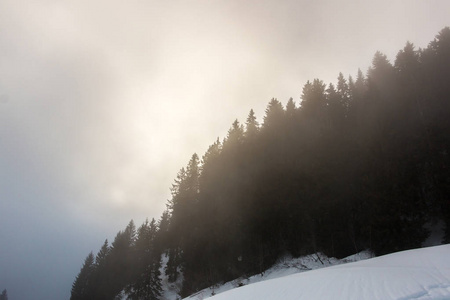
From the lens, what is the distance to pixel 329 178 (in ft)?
101

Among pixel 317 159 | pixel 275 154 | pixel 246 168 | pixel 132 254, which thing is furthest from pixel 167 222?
pixel 317 159

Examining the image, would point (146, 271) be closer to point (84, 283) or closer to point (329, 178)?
point (329, 178)

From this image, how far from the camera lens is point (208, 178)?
146 ft

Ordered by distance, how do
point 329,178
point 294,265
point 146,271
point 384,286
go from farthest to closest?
point 146,271, point 329,178, point 294,265, point 384,286

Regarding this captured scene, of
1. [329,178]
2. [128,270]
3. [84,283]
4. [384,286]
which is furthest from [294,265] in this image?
[84,283]

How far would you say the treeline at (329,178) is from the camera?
2434 centimetres

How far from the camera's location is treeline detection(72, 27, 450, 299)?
24.3 m

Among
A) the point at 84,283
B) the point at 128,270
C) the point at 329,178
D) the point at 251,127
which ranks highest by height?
the point at 251,127

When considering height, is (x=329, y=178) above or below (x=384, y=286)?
above

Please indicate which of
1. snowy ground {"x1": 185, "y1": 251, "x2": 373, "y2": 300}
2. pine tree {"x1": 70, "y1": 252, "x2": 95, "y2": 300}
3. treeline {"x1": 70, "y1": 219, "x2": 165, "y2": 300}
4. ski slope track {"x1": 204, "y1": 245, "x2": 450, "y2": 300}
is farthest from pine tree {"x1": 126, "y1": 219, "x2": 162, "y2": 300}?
ski slope track {"x1": 204, "y1": 245, "x2": 450, "y2": 300}

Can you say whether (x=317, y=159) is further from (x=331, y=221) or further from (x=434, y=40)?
(x=434, y=40)

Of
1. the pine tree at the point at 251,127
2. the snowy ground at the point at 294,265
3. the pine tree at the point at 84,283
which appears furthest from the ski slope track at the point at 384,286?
the pine tree at the point at 84,283

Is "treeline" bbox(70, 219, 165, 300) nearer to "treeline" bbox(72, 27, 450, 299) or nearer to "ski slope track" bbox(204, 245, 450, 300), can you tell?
"treeline" bbox(72, 27, 450, 299)

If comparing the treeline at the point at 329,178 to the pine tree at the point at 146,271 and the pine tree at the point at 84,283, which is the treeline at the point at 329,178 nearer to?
the pine tree at the point at 146,271
